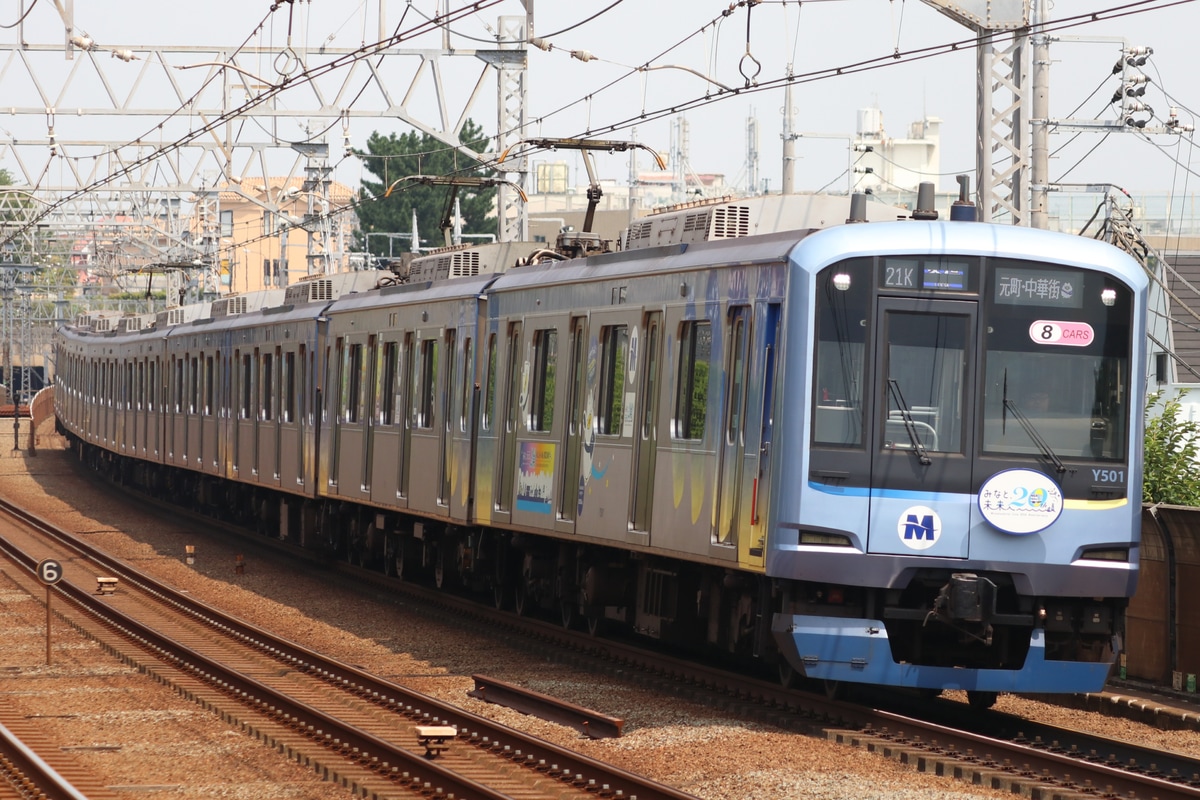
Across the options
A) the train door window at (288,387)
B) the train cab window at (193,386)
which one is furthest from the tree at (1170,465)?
the train cab window at (193,386)

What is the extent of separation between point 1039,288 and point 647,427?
3127 mm

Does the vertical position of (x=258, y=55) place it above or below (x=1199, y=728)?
above

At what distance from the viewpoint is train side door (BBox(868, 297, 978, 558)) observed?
422 inches

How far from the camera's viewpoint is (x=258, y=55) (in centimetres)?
2759

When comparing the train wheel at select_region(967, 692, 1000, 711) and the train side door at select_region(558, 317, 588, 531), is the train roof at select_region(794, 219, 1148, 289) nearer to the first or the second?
the train wheel at select_region(967, 692, 1000, 711)

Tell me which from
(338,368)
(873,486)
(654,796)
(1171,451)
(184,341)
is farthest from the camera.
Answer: (184,341)

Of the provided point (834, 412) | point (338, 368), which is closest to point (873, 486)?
point (834, 412)

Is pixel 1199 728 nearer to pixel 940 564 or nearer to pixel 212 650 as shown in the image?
pixel 940 564

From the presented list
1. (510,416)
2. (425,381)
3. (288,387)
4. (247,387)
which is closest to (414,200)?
(247,387)

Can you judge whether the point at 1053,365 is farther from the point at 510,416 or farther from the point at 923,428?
the point at 510,416

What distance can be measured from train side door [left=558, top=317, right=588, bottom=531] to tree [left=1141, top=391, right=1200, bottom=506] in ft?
14.1

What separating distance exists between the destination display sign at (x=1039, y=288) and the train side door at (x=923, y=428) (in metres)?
0.23

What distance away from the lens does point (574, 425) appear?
14344 millimetres

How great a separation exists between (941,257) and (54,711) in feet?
21.3
